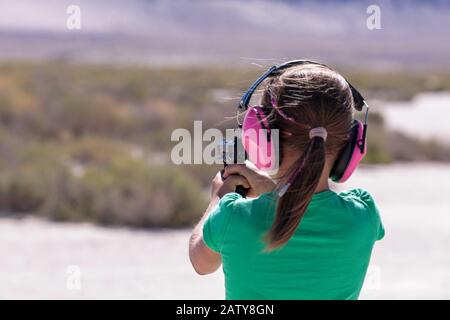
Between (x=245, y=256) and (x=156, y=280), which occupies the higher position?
(x=245, y=256)

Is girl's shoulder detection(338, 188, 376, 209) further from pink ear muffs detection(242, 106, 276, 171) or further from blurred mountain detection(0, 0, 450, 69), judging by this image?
blurred mountain detection(0, 0, 450, 69)

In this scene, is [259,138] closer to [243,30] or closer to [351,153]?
[351,153]

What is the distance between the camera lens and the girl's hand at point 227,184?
224cm

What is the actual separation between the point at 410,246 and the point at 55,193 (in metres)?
3.99

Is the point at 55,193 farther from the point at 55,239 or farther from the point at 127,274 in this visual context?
the point at 127,274

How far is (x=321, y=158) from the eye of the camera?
6.65 feet

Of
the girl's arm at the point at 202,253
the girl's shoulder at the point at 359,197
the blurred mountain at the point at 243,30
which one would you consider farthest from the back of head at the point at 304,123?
the blurred mountain at the point at 243,30

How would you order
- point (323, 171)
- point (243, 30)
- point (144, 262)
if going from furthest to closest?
point (243, 30)
point (144, 262)
point (323, 171)

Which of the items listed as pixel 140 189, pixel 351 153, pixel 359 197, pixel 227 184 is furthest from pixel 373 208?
pixel 140 189

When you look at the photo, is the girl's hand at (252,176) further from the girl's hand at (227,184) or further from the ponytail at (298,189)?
the ponytail at (298,189)

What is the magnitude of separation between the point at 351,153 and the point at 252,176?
0.90 ft

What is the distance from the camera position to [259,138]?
2123 millimetres

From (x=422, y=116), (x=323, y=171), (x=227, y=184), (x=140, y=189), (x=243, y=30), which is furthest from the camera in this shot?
(x=243, y=30)
